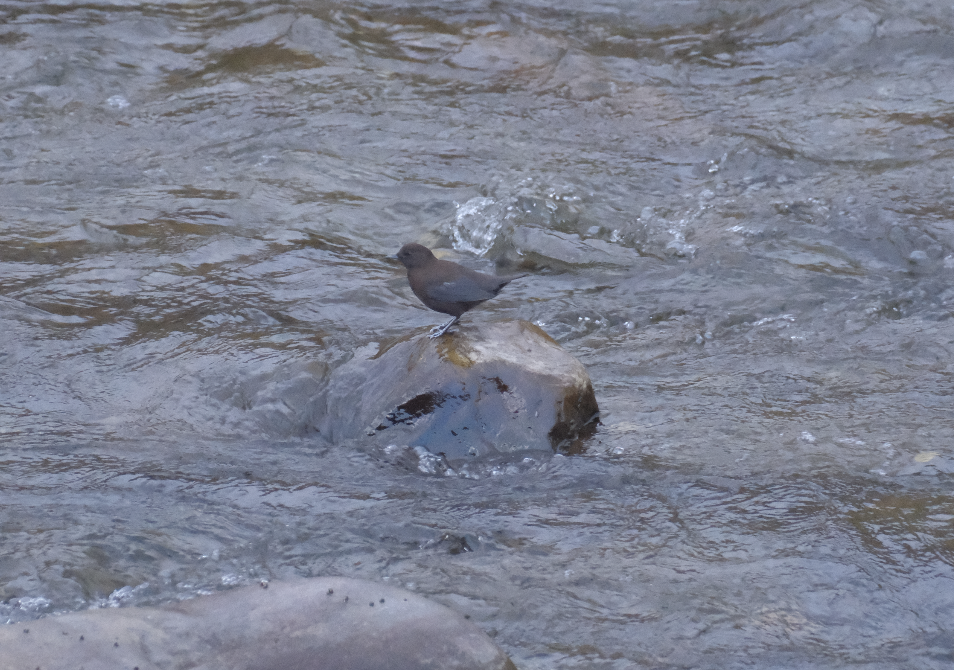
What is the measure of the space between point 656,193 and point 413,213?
165cm

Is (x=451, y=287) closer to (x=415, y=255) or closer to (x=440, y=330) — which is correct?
(x=440, y=330)

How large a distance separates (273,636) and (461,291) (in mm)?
2138

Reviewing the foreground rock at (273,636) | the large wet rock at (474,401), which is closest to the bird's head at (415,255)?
the large wet rock at (474,401)

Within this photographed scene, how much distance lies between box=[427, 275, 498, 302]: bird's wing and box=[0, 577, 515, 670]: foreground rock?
1.88m

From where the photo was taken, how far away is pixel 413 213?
7168 millimetres

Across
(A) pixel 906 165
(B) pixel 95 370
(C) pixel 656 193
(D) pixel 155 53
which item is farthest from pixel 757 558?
(D) pixel 155 53

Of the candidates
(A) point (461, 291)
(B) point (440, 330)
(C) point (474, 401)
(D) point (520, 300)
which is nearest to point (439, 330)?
(B) point (440, 330)

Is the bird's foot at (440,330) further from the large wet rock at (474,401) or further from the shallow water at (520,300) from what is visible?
the shallow water at (520,300)

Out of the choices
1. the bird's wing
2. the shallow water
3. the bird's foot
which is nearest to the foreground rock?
the shallow water

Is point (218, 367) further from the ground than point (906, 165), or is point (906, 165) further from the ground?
point (906, 165)

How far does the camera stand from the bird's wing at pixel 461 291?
15.5 ft

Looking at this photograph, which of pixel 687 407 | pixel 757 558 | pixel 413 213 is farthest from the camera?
pixel 413 213

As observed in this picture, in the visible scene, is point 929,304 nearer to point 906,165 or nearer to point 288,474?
point 906,165

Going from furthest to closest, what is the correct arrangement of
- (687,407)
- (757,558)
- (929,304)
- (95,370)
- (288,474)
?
(929,304), (95,370), (687,407), (288,474), (757,558)
